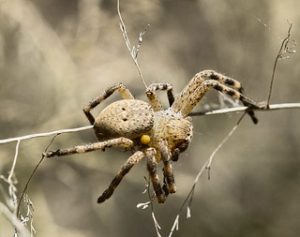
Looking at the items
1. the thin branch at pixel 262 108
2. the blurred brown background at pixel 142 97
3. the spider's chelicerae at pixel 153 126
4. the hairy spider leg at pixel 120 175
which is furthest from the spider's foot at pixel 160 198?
the blurred brown background at pixel 142 97

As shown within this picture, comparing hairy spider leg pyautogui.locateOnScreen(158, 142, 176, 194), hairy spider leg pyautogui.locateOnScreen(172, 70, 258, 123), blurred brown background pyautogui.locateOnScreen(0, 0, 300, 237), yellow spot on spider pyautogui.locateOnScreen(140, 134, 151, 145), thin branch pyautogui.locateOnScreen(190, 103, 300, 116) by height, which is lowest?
blurred brown background pyautogui.locateOnScreen(0, 0, 300, 237)

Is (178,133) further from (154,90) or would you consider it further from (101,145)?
(101,145)

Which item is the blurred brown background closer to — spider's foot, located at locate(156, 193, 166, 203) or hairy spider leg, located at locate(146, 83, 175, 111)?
hairy spider leg, located at locate(146, 83, 175, 111)

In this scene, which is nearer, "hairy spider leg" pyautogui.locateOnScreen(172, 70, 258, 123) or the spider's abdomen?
the spider's abdomen

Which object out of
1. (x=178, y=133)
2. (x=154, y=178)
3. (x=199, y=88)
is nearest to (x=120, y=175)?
(x=154, y=178)

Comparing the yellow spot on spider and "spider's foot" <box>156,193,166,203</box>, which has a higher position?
the yellow spot on spider

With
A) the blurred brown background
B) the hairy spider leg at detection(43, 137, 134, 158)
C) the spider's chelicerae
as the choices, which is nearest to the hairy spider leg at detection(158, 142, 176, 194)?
the spider's chelicerae

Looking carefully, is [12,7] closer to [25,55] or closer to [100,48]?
[25,55]

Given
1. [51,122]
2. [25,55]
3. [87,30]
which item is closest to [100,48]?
[87,30]
